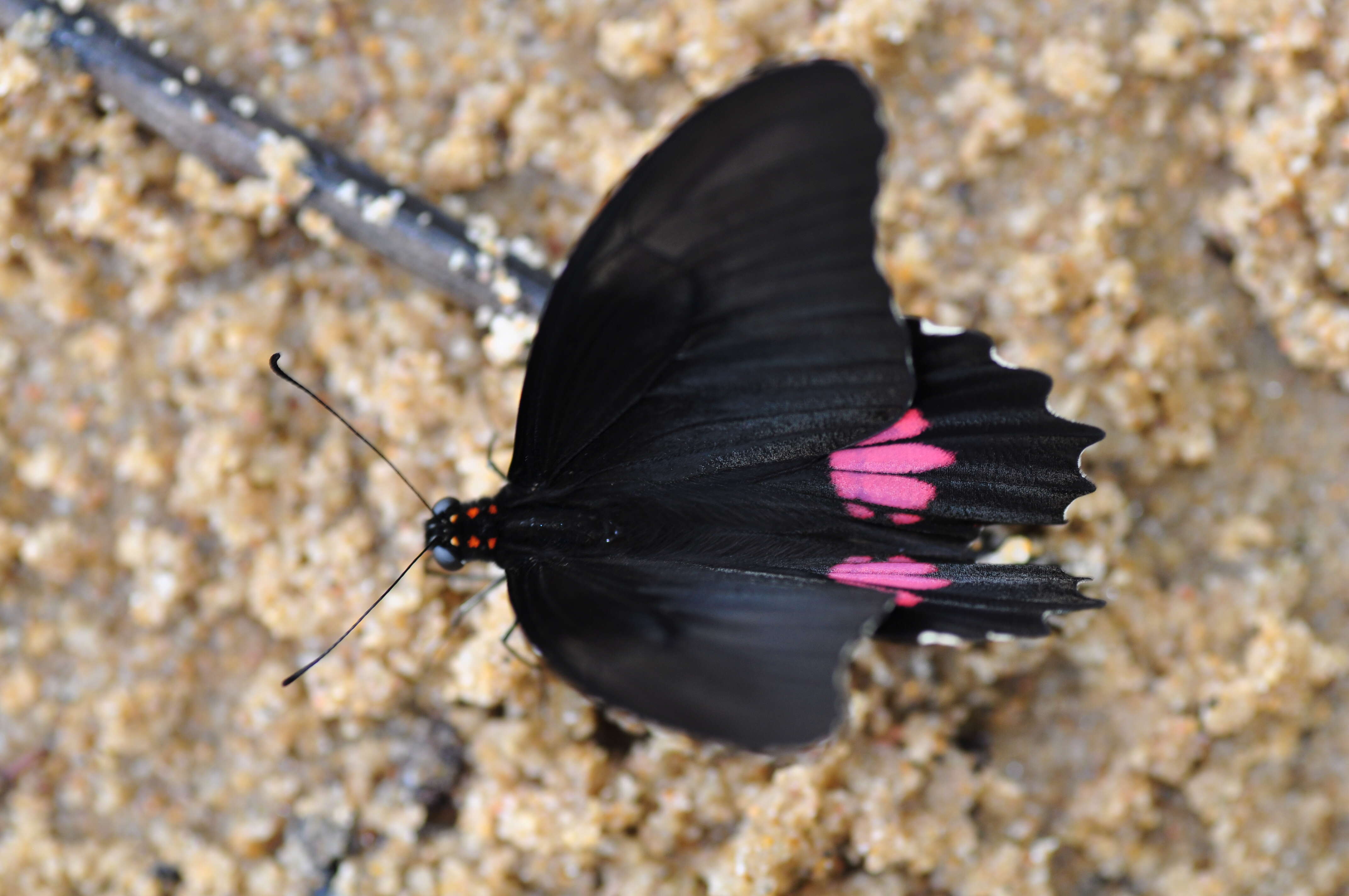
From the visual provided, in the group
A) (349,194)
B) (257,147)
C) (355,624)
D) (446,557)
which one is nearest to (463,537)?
(446,557)

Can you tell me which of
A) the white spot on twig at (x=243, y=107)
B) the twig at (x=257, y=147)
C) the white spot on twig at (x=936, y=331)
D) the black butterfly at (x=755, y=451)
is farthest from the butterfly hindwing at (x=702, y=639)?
the white spot on twig at (x=243, y=107)

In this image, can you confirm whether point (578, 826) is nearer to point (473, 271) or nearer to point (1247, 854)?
point (473, 271)

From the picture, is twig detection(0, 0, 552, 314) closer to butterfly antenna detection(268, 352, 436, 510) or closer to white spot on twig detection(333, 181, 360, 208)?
white spot on twig detection(333, 181, 360, 208)

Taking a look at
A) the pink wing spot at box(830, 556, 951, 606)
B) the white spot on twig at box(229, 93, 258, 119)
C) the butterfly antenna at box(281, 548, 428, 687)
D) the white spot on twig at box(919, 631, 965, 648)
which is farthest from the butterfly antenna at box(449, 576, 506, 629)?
the white spot on twig at box(229, 93, 258, 119)

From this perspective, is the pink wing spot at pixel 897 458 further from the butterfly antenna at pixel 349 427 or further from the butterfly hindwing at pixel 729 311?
the butterfly antenna at pixel 349 427

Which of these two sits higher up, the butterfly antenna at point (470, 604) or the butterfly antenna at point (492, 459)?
the butterfly antenna at point (492, 459)

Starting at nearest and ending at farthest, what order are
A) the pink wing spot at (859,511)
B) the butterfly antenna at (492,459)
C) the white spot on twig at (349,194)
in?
the pink wing spot at (859,511)
the butterfly antenna at (492,459)
the white spot on twig at (349,194)

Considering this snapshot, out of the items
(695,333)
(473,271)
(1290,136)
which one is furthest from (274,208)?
(1290,136)
